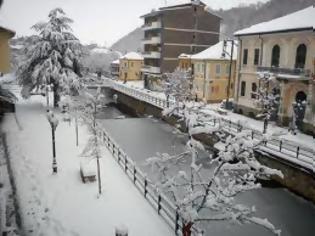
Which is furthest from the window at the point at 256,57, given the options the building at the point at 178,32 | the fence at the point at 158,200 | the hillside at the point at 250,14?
the hillside at the point at 250,14

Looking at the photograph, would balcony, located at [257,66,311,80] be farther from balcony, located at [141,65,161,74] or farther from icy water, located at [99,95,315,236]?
balcony, located at [141,65,161,74]

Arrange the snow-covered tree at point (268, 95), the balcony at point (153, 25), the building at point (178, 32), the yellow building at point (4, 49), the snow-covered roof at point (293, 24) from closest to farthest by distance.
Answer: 1. the yellow building at point (4, 49)
2. the snow-covered roof at point (293, 24)
3. the snow-covered tree at point (268, 95)
4. the building at point (178, 32)
5. the balcony at point (153, 25)

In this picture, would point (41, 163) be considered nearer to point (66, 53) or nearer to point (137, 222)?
point (137, 222)

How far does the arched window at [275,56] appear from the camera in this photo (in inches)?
1107

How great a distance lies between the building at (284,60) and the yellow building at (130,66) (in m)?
46.9

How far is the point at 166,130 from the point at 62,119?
11.1 metres

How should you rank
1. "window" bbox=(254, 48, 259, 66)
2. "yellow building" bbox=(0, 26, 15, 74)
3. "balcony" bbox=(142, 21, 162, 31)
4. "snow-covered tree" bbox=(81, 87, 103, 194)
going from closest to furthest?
1. "yellow building" bbox=(0, 26, 15, 74)
2. "snow-covered tree" bbox=(81, 87, 103, 194)
3. "window" bbox=(254, 48, 259, 66)
4. "balcony" bbox=(142, 21, 162, 31)

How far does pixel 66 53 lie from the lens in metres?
34.2

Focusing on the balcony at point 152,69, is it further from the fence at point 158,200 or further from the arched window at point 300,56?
the fence at point 158,200

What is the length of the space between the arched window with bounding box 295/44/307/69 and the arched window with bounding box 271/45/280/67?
2.23 meters

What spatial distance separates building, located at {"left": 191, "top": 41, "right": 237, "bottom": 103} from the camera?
40.9 meters

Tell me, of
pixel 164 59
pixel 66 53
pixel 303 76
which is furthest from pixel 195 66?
pixel 303 76

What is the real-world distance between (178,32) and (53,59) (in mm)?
25227

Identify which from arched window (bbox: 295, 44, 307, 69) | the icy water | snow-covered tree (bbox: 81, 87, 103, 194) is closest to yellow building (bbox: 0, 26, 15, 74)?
snow-covered tree (bbox: 81, 87, 103, 194)
